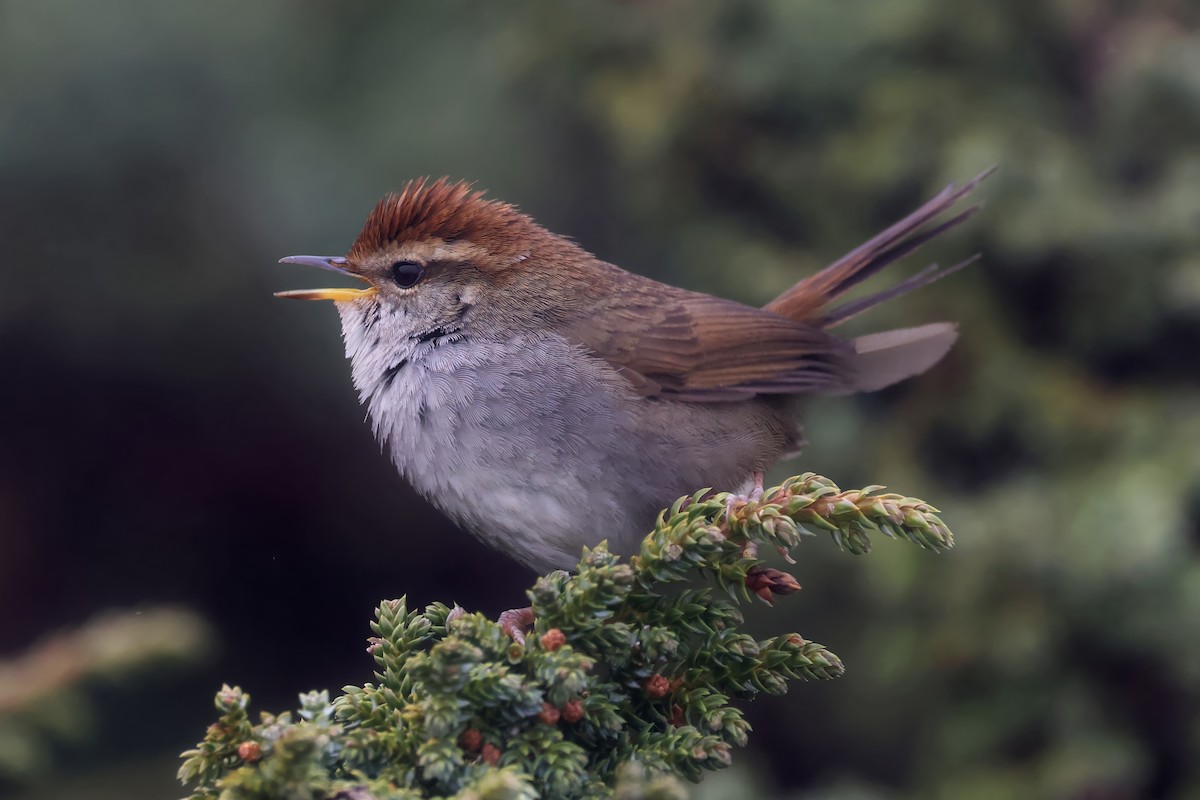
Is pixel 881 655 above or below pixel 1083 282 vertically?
below

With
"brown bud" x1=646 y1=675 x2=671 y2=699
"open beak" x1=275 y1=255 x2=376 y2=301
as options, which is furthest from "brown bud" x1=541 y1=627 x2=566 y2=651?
"open beak" x1=275 y1=255 x2=376 y2=301

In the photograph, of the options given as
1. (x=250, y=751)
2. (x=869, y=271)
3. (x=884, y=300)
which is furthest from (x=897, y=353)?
(x=250, y=751)

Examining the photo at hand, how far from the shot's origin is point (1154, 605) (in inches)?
148

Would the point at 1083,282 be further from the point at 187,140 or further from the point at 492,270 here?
the point at 187,140

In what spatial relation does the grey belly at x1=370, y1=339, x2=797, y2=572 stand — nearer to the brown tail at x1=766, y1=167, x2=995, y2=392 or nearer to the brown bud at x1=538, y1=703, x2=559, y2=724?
the brown tail at x1=766, y1=167, x2=995, y2=392

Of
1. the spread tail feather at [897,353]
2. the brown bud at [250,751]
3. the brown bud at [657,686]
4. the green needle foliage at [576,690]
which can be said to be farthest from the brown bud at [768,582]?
the spread tail feather at [897,353]

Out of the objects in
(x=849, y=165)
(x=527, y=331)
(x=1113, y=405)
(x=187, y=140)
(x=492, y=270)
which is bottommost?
(x=1113, y=405)

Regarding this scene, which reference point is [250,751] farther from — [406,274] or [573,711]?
[406,274]

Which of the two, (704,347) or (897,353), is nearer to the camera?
(704,347)

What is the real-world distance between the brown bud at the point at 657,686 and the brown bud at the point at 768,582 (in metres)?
0.44

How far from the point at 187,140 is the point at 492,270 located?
2176 mm

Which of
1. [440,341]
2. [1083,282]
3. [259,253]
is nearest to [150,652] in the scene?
[440,341]

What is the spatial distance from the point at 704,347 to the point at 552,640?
5.47 ft

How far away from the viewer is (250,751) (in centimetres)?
182
